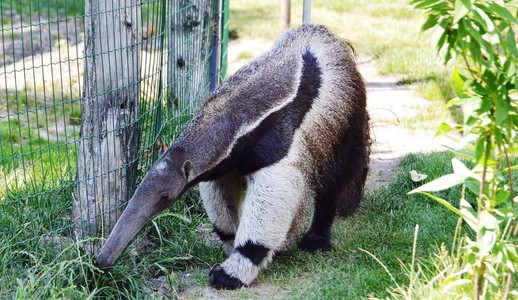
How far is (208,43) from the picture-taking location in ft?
24.8

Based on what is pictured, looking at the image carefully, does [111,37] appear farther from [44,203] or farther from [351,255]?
[351,255]

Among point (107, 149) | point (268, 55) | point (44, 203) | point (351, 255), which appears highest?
point (268, 55)

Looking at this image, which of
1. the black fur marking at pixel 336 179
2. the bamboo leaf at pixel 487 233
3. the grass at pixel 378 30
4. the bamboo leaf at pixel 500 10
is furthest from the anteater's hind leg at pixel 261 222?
the grass at pixel 378 30

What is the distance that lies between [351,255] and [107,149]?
191 cm

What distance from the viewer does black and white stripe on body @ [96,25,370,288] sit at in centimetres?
517

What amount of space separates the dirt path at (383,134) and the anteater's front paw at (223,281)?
0.04 meters

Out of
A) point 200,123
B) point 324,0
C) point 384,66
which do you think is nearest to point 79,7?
point 324,0

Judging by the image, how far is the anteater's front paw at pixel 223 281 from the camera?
5410 millimetres

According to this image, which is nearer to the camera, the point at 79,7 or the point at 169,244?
the point at 169,244

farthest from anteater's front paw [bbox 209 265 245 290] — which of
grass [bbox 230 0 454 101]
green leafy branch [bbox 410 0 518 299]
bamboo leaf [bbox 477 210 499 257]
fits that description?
grass [bbox 230 0 454 101]

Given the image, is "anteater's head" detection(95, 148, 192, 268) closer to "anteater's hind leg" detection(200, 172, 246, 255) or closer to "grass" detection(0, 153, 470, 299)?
"grass" detection(0, 153, 470, 299)

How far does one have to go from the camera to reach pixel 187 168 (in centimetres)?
515

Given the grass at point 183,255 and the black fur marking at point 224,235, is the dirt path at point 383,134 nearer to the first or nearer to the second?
the grass at point 183,255

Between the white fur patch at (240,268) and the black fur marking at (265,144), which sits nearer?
the black fur marking at (265,144)
